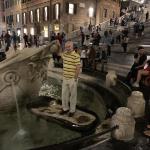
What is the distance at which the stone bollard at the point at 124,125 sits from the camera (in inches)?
182

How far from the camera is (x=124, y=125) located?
15.1 feet

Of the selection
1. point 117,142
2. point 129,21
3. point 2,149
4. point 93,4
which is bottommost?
point 2,149

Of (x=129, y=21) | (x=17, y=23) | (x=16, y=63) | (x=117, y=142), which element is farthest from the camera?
(x=17, y=23)

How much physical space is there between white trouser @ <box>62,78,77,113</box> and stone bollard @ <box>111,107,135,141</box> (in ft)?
5.26

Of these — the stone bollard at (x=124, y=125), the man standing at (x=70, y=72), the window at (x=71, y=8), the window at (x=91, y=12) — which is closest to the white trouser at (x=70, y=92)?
the man standing at (x=70, y=72)

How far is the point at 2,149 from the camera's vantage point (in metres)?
5.11

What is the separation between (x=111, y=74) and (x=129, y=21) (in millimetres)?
22660

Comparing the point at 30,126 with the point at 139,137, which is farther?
the point at 30,126

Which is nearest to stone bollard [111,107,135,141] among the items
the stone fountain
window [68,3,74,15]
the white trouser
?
the white trouser

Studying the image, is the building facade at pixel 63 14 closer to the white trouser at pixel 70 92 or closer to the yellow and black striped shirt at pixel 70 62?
the white trouser at pixel 70 92

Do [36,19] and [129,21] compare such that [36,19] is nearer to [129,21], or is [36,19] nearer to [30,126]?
[129,21]

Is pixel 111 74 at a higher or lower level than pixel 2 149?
higher

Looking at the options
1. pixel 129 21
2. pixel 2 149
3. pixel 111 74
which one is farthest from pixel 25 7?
pixel 2 149

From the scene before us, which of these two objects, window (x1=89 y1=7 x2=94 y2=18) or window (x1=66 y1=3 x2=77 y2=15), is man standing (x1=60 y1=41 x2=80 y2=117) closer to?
window (x1=66 y1=3 x2=77 y2=15)
